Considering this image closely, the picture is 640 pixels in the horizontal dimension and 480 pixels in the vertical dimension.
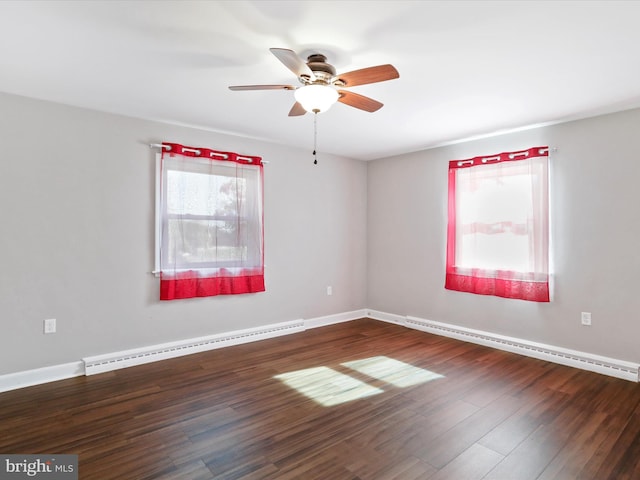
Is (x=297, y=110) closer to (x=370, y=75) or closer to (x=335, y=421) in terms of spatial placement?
(x=370, y=75)

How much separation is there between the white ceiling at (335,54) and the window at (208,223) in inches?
22.6

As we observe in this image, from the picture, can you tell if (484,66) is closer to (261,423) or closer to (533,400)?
(533,400)

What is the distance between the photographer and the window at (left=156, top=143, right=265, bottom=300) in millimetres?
3686

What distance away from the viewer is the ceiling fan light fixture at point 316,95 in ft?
7.48

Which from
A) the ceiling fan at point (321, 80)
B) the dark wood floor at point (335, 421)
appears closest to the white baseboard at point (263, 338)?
the dark wood floor at point (335, 421)

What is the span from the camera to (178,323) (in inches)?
150

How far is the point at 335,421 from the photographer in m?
2.44

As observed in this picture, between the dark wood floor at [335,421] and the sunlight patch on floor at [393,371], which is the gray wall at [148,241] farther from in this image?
the sunlight patch on floor at [393,371]

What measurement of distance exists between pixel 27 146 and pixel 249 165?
2052mm

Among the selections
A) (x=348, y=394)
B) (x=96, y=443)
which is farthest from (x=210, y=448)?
(x=348, y=394)

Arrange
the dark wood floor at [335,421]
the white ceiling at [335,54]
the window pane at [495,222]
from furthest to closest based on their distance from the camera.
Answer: the window pane at [495,222]
the dark wood floor at [335,421]
the white ceiling at [335,54]

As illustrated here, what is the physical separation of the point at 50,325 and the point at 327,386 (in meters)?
2.47

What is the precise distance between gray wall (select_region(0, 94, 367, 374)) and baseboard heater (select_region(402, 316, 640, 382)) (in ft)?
7.02

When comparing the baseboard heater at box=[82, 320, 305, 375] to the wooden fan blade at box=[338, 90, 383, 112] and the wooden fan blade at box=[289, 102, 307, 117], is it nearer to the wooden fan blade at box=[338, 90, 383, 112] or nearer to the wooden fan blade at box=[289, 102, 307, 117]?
the wooden fan blade at box=[289, 102, 307, 117]
